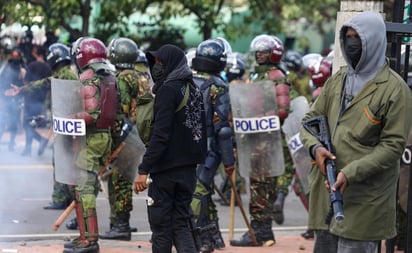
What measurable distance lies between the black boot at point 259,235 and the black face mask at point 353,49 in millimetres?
4282

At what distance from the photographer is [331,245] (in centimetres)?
585

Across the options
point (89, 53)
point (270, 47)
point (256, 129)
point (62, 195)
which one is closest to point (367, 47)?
point (89, 53)

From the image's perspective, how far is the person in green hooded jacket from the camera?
5.43 meters

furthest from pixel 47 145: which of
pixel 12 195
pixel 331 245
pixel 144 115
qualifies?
pixel 331 245

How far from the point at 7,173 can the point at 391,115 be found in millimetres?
10283

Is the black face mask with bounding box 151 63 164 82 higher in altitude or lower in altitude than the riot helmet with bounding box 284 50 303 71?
lower

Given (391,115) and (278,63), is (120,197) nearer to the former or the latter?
(278,63)

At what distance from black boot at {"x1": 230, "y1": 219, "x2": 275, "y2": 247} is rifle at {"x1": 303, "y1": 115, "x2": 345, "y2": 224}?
392 centimetres

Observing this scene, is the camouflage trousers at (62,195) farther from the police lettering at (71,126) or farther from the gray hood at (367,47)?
the gray hood at (367,47)

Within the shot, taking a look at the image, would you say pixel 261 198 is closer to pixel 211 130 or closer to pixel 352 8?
pixel 211 130

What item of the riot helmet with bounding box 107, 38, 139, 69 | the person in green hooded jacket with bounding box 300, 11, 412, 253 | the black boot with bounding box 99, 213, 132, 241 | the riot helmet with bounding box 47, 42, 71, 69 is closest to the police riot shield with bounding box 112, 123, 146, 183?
the black boot with bounding box 99, 213, 132, 241

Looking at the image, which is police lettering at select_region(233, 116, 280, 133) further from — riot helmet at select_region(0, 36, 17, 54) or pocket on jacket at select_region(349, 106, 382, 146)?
riot helmet at select_region(0, 36, 17, 54)

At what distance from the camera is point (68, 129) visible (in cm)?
860

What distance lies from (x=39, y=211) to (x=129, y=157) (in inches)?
83.0
